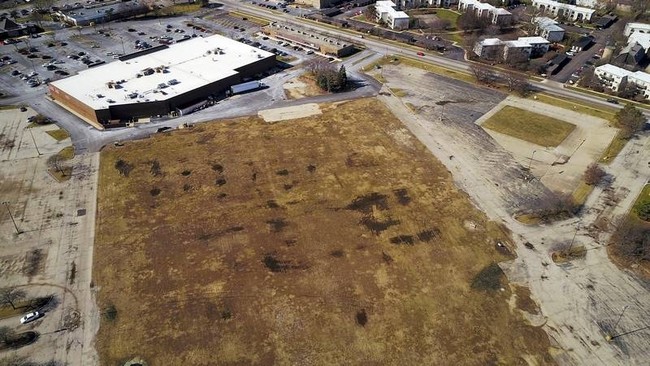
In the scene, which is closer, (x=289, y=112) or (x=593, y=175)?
(x=593, y=175)

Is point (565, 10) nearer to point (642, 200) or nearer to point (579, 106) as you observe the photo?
point (579, 106)

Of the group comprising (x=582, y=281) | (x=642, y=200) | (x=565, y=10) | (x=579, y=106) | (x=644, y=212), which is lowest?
(x=582, y=281)

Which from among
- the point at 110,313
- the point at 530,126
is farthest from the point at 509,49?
the point at 110,313

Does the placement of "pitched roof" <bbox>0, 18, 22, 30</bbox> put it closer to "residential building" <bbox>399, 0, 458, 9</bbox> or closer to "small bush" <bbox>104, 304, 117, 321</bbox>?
"small bush" <bbox>104, 304, 117, 321</bbox>

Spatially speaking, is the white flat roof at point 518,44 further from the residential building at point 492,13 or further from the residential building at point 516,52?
the residential building at point 492,13

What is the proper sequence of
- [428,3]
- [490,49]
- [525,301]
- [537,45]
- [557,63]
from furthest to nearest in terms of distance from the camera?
[428,3] → [537,45] → [490,49] → [557,63] → [525,301]

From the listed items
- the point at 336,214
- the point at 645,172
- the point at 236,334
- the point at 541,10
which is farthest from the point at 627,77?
the point at 236,334
